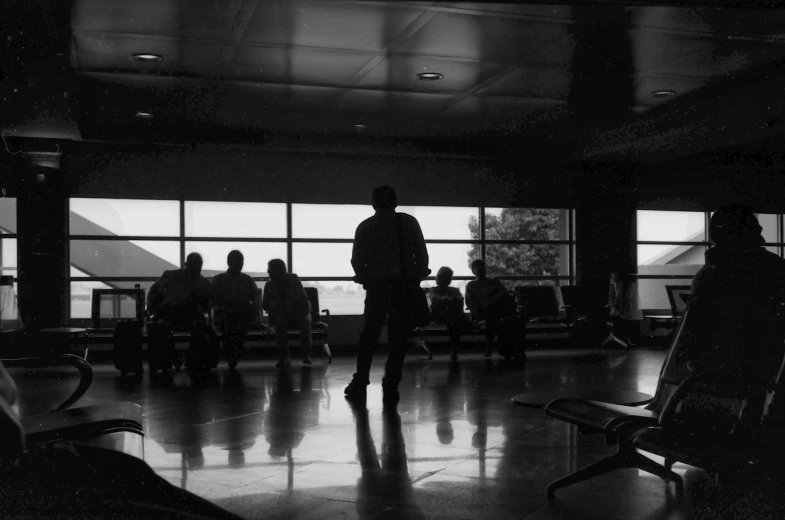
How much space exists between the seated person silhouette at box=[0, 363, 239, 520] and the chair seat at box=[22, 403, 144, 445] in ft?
2.52

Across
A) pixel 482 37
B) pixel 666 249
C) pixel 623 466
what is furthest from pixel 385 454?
pixel 666 249

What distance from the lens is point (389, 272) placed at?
17.8 ft

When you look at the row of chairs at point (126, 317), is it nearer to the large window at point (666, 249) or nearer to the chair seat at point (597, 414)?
the chair seat at point (597, 414)

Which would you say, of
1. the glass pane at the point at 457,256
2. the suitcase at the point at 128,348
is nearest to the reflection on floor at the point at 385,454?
the suitcase at the point at 128,348

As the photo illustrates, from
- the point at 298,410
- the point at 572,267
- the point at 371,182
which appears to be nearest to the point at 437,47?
the point at 298,410

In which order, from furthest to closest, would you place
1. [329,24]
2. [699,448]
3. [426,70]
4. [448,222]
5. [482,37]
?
[448,222] < [426,70] < [482,37] < [329,24] < [699,448]

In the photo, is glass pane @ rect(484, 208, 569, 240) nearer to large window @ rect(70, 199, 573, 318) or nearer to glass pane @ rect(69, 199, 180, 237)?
large window @ rect(70, 199, 573, 318)

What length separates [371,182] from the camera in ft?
37.5

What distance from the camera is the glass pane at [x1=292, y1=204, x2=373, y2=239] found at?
11.3 meters

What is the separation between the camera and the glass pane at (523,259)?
12.1 m

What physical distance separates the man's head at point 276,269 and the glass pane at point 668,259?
691 centimetres

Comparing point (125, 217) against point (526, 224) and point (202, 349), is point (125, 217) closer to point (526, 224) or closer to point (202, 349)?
point (202, 349)

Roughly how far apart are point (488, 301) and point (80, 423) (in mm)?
7631

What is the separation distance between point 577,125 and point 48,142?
6743 millimetres
